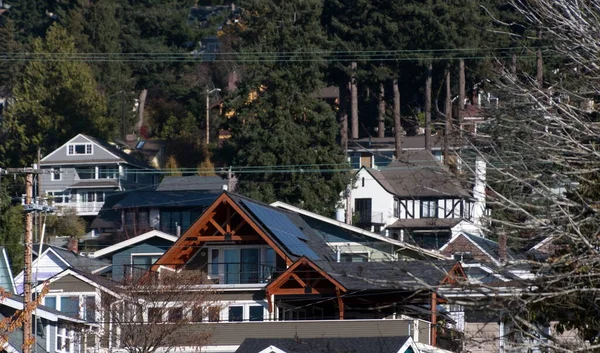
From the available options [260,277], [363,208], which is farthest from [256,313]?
[363,208]

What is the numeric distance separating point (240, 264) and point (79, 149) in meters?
45.2

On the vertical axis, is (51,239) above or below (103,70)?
below

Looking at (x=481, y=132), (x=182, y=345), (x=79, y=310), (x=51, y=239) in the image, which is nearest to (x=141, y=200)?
(x=51, y=239)

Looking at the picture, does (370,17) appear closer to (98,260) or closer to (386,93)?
(386,93)

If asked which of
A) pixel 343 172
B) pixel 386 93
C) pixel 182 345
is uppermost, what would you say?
pixel 386 93

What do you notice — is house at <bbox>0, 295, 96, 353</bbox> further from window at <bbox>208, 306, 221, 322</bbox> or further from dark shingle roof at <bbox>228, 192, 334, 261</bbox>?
dark shingle roof at <bbox>228, 192, 334, 261</bbox>

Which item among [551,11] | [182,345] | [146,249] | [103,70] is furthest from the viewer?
[103,70]

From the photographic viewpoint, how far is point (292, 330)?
29734 millimetres

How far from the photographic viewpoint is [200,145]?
83.7 meters

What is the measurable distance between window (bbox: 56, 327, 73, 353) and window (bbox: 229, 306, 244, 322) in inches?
182

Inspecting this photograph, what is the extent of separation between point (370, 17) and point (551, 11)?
62493 mm

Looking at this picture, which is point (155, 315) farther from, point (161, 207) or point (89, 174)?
point (89, 174)

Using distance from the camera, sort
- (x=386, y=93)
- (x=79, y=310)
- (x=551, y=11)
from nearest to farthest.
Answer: (x=551, y=11) < (x=79, y=310) < (x=386, y=93)

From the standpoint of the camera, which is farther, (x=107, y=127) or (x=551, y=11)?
(x=107, y=127)
